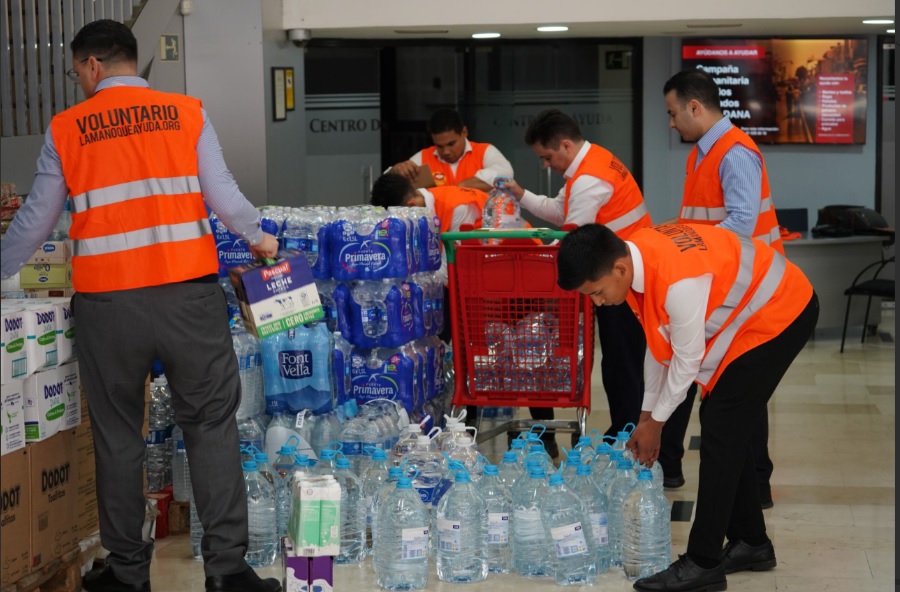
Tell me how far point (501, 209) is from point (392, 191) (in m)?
0.62

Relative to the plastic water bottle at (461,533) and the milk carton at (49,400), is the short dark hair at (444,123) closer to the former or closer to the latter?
the plastic water bottle at (461,533)

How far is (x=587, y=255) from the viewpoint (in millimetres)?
3834

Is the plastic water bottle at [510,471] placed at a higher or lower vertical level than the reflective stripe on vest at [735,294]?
lower

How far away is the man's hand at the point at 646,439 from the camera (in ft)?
13.6

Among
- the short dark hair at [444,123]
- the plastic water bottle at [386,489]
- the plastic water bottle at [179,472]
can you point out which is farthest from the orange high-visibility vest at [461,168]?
the plastic water bottle at [386,489]

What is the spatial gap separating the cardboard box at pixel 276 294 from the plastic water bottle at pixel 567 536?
1.07 meters

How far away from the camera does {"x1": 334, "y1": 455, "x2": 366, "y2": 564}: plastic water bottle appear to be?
469 centimetres

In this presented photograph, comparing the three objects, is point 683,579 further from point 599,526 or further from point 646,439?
point 646,439

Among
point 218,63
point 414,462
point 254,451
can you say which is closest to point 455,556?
point 414,462

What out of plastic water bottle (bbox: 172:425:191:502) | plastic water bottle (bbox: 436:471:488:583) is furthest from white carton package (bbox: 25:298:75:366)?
plastic water bottle (bbox: 436:471:488:583)

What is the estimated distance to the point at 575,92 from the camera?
37.3 ft

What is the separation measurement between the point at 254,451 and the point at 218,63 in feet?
14.9

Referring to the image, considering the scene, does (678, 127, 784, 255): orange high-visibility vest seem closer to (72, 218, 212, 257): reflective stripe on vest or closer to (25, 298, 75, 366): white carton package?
(72, 218, 212, 257): reflective stripe on vest

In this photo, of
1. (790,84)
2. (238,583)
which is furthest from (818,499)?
(790,84)
